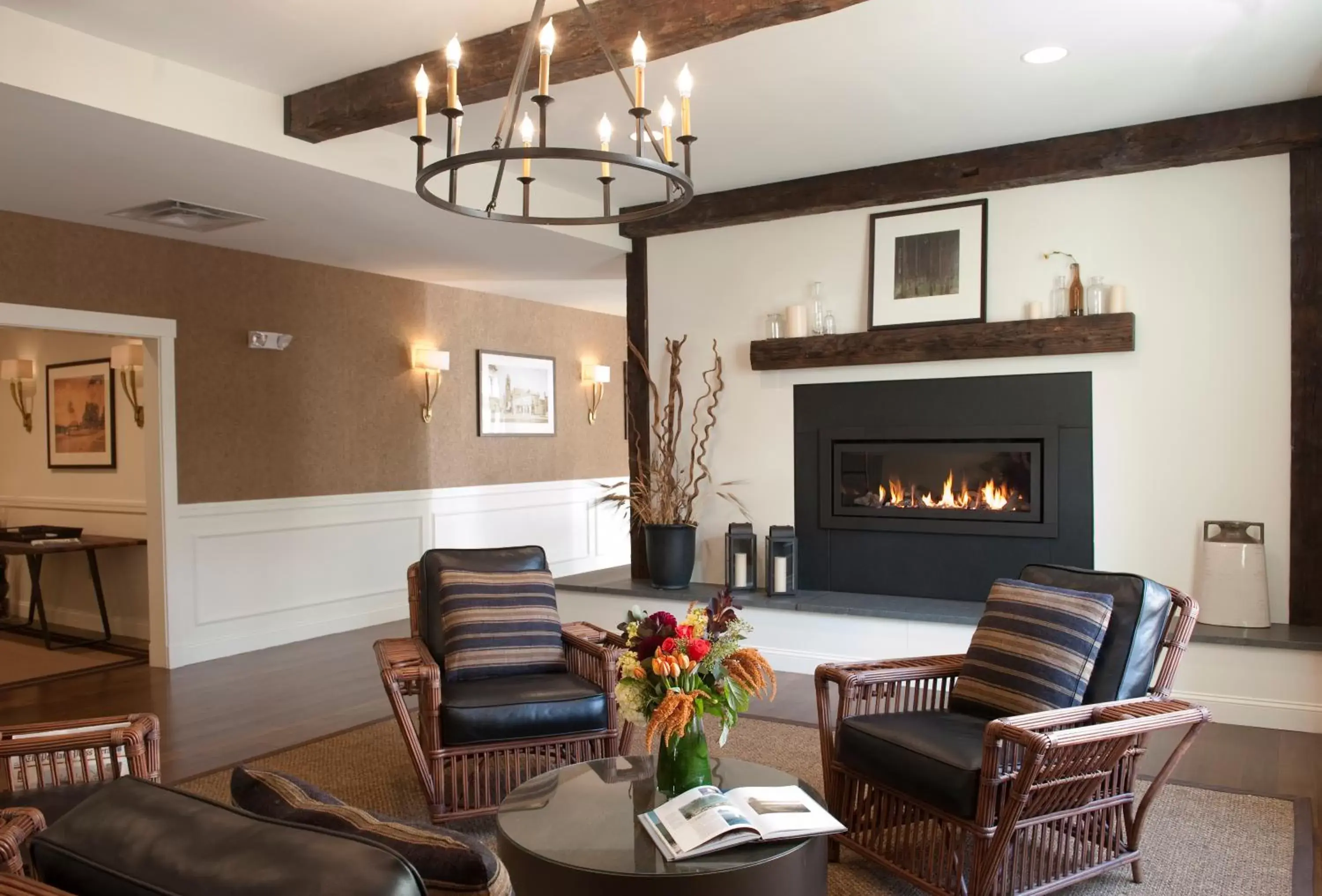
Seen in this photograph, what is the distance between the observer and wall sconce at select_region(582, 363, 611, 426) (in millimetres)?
8664

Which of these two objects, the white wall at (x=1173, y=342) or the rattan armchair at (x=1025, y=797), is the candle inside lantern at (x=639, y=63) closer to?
the rattan armchair at (x=1025, y=797)

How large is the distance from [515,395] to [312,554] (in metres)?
2.23

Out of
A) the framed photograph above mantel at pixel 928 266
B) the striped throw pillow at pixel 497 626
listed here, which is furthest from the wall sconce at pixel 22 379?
the framed photograph above mantel at pixel 928 266

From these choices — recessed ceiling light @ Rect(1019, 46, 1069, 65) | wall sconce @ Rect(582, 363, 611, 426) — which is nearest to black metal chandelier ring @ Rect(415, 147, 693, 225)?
recessed ceiling light @ Rect(1019, 46, 1069, 65)

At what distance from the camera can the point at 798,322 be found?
5.45 metres

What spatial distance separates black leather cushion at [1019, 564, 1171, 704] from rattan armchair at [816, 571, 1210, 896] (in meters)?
0.04

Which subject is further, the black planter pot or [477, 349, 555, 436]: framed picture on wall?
[477, 349, 555, 436]: framed picture on wall

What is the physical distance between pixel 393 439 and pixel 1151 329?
4800 mm

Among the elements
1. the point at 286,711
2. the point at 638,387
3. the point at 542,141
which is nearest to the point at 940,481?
the point at 638,387

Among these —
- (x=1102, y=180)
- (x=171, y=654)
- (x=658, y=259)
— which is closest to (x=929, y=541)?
(x=1102, y=180)

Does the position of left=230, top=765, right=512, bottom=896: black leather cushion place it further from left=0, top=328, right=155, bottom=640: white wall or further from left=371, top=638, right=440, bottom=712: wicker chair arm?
left=0, top=328, right=155, bottom=640: white wall

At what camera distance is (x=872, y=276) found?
5273mm

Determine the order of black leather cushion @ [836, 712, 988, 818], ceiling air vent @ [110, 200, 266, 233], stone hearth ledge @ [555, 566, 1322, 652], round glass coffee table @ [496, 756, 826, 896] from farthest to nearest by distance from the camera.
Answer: ceiling air vent @ [110, 200, 266, 233] → stone hearth ledge @ [555, 566, 1322, 652] → black leather cushion @ [836, 712, 988, 818] → round glass coffee table @ [496, 756, 826, 896]

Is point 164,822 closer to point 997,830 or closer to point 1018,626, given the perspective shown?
point 997,830
